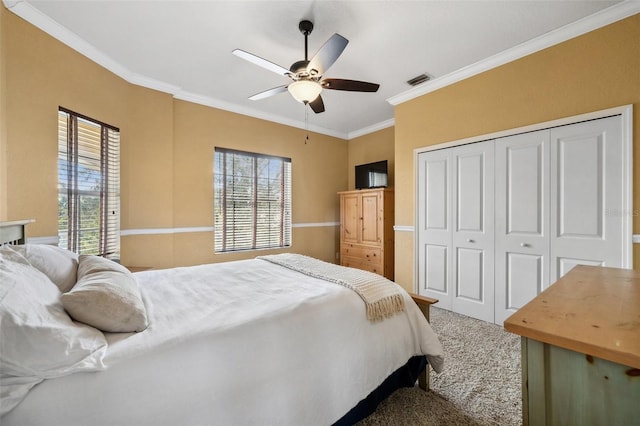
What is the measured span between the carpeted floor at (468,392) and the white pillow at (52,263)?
5.74ft

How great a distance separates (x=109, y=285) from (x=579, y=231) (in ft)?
11.3

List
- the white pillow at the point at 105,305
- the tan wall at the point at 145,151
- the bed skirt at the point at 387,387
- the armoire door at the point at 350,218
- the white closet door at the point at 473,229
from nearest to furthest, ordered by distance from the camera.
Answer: the white pillow at the point at 105,305 → the bed skirt at the point at 387,387 → the tan wall at the point at 145,151 → the white closet door at the point at 473,229 → the armoire door at the point at 350,218

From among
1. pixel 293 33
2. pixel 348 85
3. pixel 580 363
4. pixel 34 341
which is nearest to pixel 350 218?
pixel 348 85

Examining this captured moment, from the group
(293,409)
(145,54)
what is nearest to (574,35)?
(293,409)

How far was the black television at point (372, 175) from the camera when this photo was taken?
14.8 ft

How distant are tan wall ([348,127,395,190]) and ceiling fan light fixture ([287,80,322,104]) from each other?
283 cm

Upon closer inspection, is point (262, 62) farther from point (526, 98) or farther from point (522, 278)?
point (522, 278)

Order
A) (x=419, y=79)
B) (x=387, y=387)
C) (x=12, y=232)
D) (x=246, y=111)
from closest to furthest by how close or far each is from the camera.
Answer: (x=387, y=387) → (x=12, y=232) → (x=419, y=79) → (x=246, y=111)

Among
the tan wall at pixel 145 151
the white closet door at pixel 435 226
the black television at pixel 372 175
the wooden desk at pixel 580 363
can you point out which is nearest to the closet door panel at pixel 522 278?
the white closet door at pixel 435 226

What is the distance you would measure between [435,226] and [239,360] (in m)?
2.97

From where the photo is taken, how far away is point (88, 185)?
2.75m

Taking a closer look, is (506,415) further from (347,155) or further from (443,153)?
(347,155)

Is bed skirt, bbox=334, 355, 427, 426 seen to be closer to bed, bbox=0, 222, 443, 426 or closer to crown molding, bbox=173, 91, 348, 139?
bed, bbox=0, 222, 443, 426

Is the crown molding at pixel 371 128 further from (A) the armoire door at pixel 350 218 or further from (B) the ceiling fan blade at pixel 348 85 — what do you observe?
(B) the ceiling fan blade at pixel 348 85
